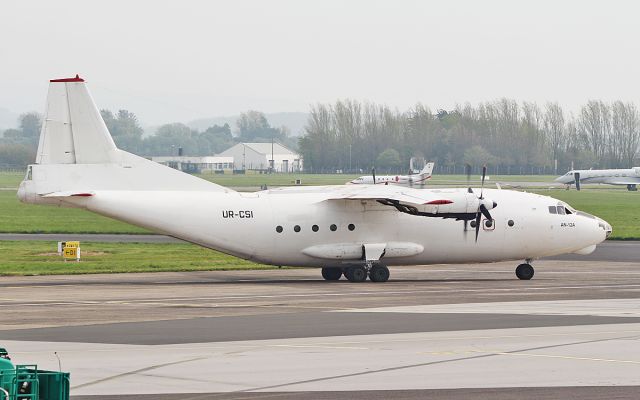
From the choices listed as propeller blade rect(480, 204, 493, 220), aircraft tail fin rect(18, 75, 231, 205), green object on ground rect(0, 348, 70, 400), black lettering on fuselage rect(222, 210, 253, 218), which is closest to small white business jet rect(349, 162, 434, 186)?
propeller blade rect(480, 204, 493, 220)

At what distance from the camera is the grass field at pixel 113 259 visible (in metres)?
43.5

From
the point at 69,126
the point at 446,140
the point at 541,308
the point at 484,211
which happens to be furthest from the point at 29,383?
the point at 446,140

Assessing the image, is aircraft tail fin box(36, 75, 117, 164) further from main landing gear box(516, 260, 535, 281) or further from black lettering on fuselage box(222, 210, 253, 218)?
main landing gear box(516, 260, 535, 281)

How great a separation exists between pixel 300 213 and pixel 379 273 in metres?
3.65

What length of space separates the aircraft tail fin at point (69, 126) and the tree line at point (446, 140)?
3982 inches

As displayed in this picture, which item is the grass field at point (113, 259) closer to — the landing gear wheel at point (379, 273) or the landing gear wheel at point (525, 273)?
the landing gear wheel at point (379, 273)

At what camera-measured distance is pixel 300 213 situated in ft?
127

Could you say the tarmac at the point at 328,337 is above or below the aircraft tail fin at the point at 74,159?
below

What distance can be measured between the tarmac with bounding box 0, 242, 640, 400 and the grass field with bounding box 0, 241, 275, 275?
4232mm

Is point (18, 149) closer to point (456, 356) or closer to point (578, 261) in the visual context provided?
point (578, 261)

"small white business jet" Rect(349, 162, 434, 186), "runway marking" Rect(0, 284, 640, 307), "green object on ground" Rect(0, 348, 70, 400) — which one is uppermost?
"small white business jet" Rect(349, 162, 434, 186)

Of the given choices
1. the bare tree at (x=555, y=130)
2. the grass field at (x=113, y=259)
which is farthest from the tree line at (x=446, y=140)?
the grass field at (x=113, y=259)

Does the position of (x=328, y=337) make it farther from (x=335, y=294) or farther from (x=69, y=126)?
(x=69, y=126)

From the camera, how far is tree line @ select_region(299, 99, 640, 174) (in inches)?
5586
